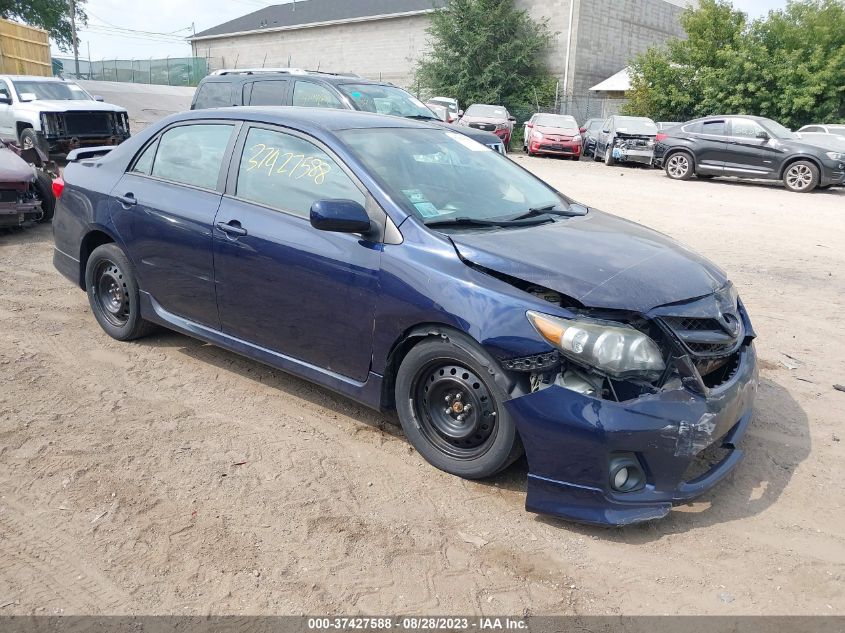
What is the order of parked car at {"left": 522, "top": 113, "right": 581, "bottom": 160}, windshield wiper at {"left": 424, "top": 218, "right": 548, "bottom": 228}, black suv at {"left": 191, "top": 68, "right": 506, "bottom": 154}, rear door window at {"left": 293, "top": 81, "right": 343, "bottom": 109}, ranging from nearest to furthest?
windshield wiper at {"left": 424, "top": 218, "right": 548, "bottom": 228} → rear door window at {"left": 293, "top": 81, "right": 343, "bottom": 109} → black suv at {"left": 191, "top": 68, "right": 506, "bottom": 154} → parked car at {"left": 522, "top": 113, "right": 581, "bottom": 160}

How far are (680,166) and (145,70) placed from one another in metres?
47.6

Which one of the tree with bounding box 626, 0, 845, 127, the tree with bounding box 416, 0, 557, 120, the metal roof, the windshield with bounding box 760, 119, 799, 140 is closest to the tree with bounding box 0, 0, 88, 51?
the metal roof

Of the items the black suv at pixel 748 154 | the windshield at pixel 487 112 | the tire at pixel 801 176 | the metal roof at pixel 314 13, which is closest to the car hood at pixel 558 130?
the windshield at pixel 487 112

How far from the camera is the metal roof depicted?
42.2 meters

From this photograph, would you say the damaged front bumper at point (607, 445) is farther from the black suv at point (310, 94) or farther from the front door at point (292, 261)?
the black suv at point (310, 94)

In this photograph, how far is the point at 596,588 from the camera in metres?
2.86

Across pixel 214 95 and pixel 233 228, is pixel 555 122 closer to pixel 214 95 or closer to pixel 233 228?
pixel 214 95

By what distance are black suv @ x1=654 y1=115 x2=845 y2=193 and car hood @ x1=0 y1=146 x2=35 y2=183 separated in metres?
15.4

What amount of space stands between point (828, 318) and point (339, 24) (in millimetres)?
43908

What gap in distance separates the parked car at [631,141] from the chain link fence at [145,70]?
37.2 m

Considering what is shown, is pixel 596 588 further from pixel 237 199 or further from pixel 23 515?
pixel 237 199

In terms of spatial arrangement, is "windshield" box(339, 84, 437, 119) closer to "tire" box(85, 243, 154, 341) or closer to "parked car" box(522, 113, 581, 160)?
"tire" box(85, 243, 154, 341)

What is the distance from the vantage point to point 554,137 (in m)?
24.8

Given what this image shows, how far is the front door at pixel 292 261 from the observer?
149 inches
